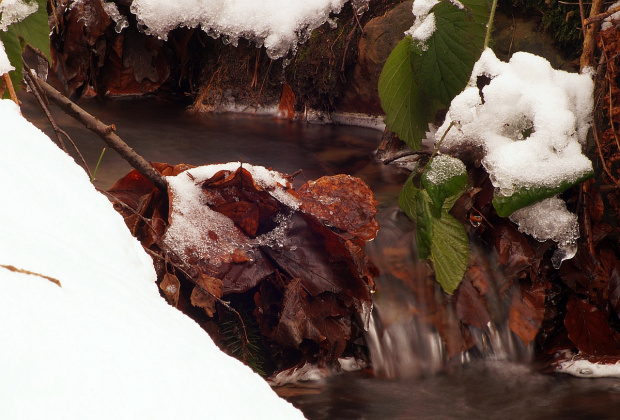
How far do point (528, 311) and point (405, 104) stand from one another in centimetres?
83

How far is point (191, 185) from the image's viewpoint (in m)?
1.64

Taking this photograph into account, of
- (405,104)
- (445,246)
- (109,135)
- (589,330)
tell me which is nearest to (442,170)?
(445,246)

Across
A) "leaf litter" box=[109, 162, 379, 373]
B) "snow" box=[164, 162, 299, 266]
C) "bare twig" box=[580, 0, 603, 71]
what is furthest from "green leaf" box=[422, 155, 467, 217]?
"bare twig" box=[580, 0, 603, 71]

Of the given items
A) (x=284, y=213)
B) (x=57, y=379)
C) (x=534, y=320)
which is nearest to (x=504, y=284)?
(x=534, y=320)

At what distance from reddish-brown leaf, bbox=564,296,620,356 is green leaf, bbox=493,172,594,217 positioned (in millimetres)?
439

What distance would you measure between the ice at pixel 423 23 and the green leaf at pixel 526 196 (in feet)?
1.87

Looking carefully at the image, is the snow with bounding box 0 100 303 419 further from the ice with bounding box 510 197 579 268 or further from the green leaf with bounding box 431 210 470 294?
the ice with bounding box 510 197 579 268

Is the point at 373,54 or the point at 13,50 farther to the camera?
the point at 373,54

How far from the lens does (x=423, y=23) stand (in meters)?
1.86

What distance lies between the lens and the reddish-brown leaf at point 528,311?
6.04ft

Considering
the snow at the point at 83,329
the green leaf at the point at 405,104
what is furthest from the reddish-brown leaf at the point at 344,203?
the snow at the point at 83,329

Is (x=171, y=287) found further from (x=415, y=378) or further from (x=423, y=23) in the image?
(x=423, y=23)

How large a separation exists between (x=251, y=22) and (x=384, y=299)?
1883 millimetres

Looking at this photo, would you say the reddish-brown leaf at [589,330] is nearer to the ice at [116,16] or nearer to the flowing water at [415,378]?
the flowing water at [415,378]
